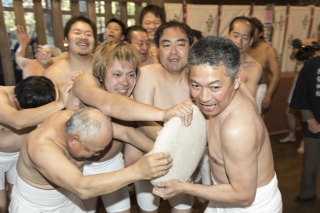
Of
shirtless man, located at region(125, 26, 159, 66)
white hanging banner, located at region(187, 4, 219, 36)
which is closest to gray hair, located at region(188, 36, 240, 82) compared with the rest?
shirtless man, located at region(125, 26, 159, 66)

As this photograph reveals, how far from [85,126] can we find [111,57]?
0.49 meters

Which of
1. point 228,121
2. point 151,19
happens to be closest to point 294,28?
point 151,19

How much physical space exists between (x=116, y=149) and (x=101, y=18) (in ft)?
7.09

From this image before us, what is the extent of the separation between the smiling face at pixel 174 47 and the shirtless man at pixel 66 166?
0.67 m

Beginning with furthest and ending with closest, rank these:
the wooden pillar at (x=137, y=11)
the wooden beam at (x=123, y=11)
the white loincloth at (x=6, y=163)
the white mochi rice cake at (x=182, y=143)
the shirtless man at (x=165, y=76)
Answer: the wooden pillar at (x=137, y=11) → the wooden beam at (x=123, y=11) → the white loincloth at (x=6, y=163) → the shirtless man at (x=165, y=76) → the white mochi rice cake at (x=182, y=143)

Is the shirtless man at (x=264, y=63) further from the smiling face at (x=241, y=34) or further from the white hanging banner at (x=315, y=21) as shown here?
the white hanging banner at (x=315, y=21)

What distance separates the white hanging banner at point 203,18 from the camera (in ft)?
13.8

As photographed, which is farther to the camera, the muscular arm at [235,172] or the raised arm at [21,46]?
the raised arm at [21,46]

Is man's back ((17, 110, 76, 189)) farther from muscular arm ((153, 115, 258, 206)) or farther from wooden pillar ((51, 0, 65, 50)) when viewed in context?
wooden pillar ((51, 0, 65, 50))

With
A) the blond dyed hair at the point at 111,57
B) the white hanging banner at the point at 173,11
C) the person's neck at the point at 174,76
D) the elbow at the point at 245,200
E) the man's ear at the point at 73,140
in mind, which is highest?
the white hanging banner at the point at 173,11

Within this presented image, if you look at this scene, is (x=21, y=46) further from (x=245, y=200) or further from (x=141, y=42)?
(x=245, y=200)

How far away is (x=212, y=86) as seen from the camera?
133 centimetres

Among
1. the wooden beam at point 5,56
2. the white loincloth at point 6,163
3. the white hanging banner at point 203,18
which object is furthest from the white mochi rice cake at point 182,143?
the white hanging banner at point 203,18

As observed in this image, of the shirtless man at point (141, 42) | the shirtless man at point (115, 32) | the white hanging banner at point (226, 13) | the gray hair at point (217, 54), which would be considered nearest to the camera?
the gray hair at point (217, 54)
